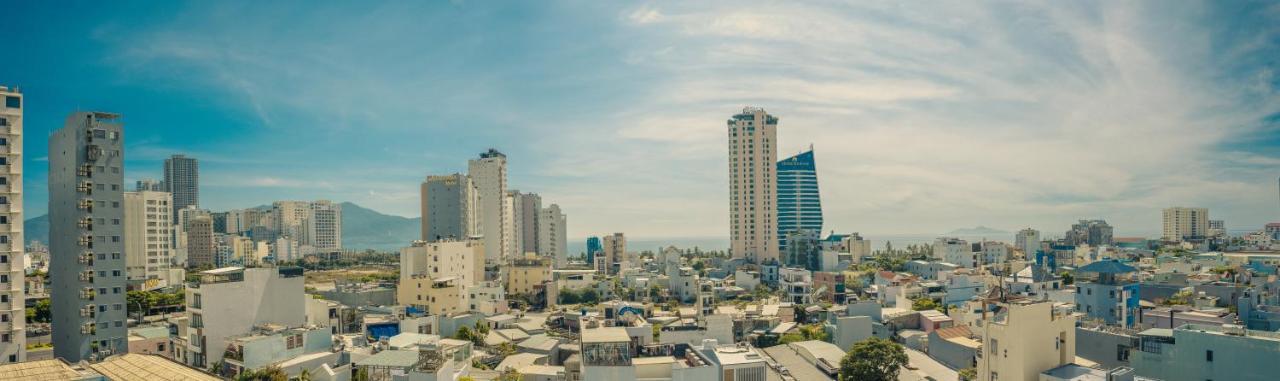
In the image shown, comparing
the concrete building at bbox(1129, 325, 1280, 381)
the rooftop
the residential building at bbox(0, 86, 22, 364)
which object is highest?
the residential building at bbox(0, 86, 22, 364)

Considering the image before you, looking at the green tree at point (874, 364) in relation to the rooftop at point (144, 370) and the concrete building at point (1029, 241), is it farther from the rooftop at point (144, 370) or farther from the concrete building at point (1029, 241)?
the concrete building at point (1029, 241)

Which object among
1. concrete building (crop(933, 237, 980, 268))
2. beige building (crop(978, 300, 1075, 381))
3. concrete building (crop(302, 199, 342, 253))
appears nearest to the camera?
beige building (crop(978, 300, 1075, 381))

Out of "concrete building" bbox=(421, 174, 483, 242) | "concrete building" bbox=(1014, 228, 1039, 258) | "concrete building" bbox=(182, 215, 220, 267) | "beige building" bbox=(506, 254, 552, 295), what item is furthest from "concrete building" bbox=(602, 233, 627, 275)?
"concrete building" bbox=(182, 215, 220, 267)

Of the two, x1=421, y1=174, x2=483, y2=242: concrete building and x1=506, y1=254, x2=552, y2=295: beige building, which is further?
x1=421, y1=174, x2=483, y2=242: concrete building

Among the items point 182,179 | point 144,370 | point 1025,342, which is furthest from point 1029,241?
point 182,179

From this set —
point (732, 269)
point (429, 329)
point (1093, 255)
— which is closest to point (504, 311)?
point (429, 329)

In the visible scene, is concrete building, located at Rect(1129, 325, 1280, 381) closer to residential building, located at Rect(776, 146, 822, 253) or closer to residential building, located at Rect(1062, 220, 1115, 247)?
residential building, located at Rect(776, 146, 822, 253)

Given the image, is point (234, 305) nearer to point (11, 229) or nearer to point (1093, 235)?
point (11, 229)
